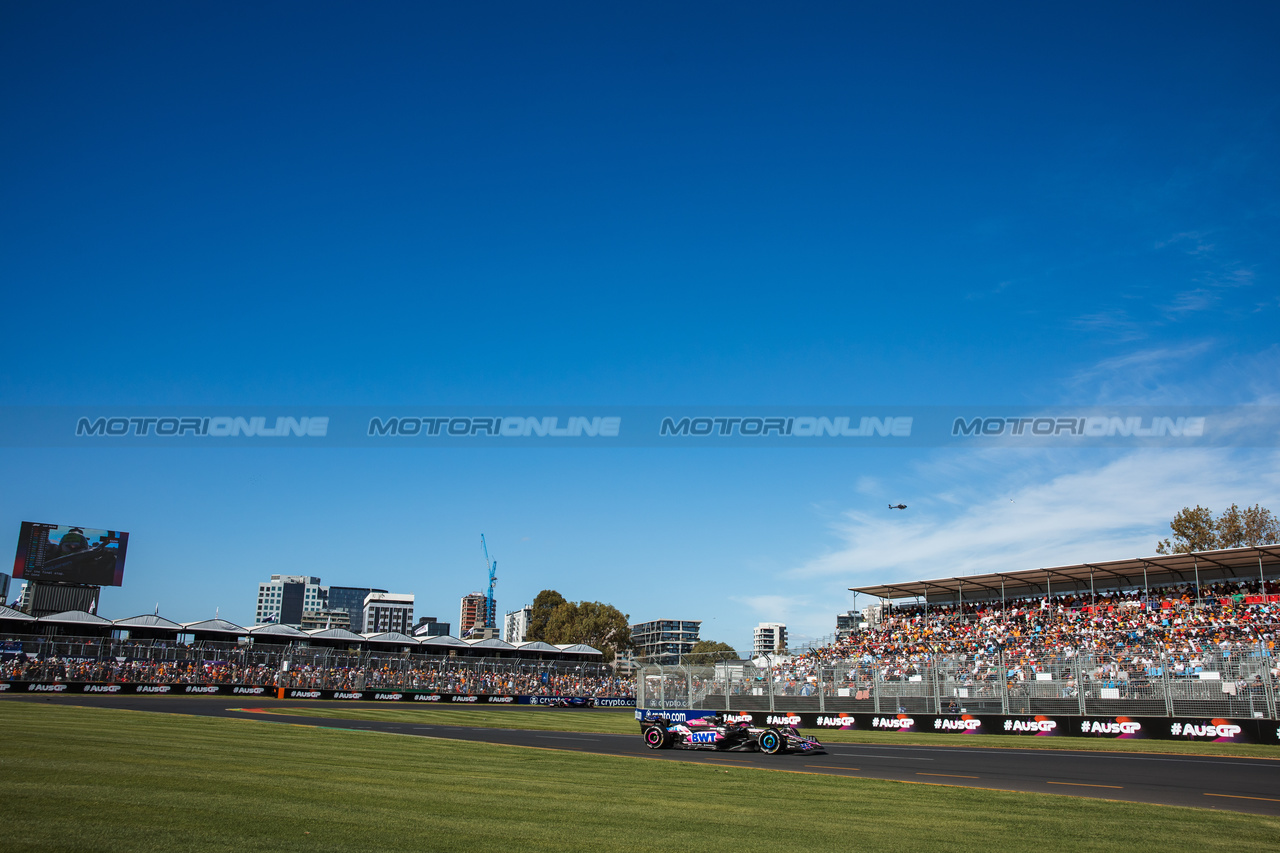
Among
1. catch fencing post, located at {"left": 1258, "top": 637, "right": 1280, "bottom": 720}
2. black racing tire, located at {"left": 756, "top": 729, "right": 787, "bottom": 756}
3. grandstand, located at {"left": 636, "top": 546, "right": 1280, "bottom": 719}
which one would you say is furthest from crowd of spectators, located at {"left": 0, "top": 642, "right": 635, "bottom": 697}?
catch fencing post, located at {"left": 1258, "top": 637, "right": 1280, "bottom": 720}

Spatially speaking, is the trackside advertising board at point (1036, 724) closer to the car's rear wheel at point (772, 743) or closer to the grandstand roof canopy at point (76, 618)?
the car's rear wheel at point (772, 743)

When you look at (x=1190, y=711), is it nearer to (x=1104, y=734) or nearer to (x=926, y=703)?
(x=1104, y=734)

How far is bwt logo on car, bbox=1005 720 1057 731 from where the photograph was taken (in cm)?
3098

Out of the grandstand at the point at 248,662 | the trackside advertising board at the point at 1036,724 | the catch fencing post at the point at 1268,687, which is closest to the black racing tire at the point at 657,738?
the trackside advertising board at the point at 1036,724

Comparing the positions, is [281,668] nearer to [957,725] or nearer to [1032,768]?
[957,725]

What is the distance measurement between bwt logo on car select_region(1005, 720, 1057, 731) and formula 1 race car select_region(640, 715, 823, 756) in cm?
1307

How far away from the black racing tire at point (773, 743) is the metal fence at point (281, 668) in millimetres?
46932

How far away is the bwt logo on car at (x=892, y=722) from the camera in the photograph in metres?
34.8

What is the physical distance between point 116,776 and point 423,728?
19.3 metres

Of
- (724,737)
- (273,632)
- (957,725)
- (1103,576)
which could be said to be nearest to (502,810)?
(724,737)

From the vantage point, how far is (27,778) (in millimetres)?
10977

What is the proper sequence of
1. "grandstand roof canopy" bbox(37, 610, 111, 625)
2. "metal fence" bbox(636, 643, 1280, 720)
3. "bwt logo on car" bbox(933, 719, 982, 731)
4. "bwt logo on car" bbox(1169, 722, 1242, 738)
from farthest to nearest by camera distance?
"grandstand roof canopy" bbox(37, 610, 111, 625) < "bwt logo on car" bbox(933, 719, 982, 731) < "metal fence" bbox(636, 643, 1280, 720) < "bwt logo on car" bbox(1169, 722, 1242, 738)

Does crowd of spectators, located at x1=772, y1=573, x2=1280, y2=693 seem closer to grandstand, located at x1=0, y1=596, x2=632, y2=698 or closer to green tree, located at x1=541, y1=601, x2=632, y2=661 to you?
grandstand, located at x1=0, y1=596, x2=632, y2=698

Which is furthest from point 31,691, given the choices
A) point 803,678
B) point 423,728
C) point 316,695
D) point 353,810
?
point 353,810
